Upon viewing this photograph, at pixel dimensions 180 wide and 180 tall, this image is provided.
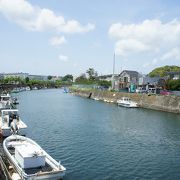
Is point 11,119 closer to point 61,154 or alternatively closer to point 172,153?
point 61,154

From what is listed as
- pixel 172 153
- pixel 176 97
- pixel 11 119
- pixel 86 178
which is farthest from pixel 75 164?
pixel 176 97

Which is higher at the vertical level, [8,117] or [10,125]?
[8,117]

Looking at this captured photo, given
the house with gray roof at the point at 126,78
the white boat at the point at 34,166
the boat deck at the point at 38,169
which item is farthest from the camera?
the house with gray roof at the point at 126,78

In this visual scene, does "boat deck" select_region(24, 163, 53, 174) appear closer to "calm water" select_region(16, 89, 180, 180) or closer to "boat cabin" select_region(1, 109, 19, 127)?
"calm water" select_region(16, 89, 180, 180)

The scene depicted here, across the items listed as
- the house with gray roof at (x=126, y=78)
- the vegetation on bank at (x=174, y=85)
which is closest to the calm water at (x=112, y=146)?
the vegetation on bank at (x=174, y=85)

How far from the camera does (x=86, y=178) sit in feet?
81.9

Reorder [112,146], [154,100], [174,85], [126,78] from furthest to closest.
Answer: [126,78] < [174,85] < [154,100] < [112,146]

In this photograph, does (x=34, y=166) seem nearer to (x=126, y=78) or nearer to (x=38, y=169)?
(x=38, y=169)

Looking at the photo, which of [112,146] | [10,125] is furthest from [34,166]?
[10,125]

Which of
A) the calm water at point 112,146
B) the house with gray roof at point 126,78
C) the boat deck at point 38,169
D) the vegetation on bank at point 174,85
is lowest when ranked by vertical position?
the calm water at point 112,146

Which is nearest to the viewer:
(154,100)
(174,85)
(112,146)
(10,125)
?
(112,146)

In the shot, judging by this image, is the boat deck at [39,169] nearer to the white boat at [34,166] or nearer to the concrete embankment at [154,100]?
the white boat at [34,166]

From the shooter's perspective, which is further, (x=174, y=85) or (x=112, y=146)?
(x=174, y=85)

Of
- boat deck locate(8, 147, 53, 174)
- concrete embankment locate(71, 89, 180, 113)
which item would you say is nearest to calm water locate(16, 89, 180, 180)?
boat deck locate(8, 147, 53, 174)
